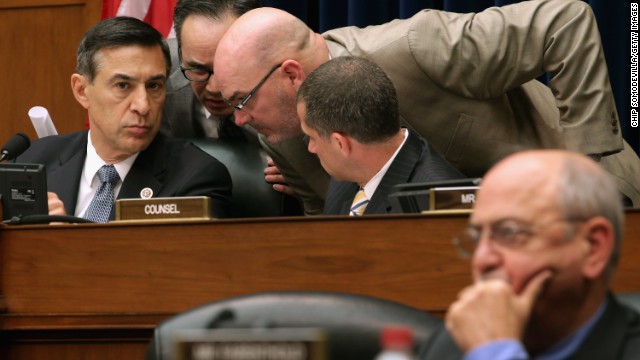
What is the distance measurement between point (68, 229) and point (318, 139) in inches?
30.9

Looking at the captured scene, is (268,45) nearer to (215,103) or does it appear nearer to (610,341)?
(215,103)

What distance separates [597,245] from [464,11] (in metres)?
3.06

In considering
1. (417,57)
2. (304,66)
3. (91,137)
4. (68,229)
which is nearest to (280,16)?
(304,66)

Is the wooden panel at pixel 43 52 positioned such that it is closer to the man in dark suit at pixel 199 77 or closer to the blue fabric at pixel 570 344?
the man in dark suit at pixel 199 77

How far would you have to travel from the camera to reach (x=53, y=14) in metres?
5.46

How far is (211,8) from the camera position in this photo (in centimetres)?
423

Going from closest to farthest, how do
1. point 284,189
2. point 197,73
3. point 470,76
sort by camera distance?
1. point 470,76
2. point 284,189
3. point 197,73

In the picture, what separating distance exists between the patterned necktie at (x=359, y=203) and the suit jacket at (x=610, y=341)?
151 centimetres

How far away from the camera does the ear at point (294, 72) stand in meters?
3.82

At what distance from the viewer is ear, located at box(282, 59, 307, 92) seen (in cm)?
382

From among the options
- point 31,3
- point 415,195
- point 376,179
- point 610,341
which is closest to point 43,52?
point 31,3

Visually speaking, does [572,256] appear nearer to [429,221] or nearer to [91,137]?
[429,221]

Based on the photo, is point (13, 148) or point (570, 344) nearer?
point (570, 344)

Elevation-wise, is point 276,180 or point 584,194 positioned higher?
point 584,194
